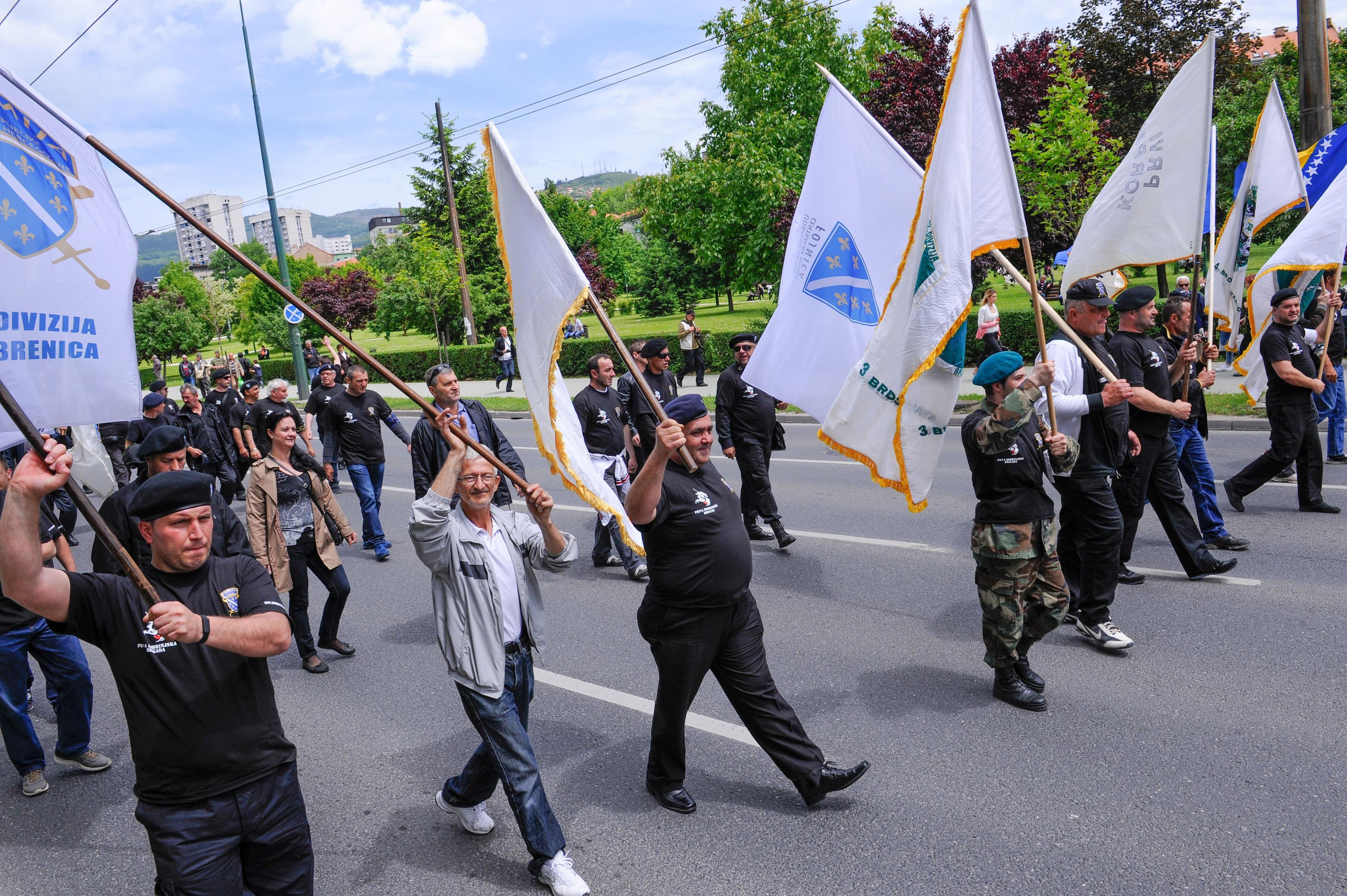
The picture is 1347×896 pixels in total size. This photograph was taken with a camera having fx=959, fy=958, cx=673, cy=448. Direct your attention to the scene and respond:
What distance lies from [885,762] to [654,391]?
13.9ft

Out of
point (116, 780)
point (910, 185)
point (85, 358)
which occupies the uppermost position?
point (910, 185)

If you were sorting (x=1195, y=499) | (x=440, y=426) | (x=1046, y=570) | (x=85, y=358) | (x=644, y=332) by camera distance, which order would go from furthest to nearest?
(x=644, y=332), (x=1195, y=499), (x=1046, y=570), (x=440, y=426), (x=85, y=358)

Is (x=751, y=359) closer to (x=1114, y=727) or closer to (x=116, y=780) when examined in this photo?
(x=1114, y=727)

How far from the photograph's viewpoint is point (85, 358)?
318cm

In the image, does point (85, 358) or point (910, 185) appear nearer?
point (85, 358)

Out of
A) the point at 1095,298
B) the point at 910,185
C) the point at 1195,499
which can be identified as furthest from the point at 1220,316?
the point at 910,185

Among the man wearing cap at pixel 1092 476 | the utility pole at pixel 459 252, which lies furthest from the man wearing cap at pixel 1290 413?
the utility pole at pixel 459 252

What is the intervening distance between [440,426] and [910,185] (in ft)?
9.94

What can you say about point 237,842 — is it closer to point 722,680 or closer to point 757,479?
point 722,680

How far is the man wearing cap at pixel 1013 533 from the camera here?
4.79 metres

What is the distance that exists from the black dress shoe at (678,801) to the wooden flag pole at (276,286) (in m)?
1.55

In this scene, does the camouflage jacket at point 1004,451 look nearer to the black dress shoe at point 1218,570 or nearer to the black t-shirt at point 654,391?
the black dress shoe at point 1218,570

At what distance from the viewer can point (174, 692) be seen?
9.39ft

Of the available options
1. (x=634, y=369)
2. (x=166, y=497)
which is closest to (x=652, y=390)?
(x=634, y=369)
